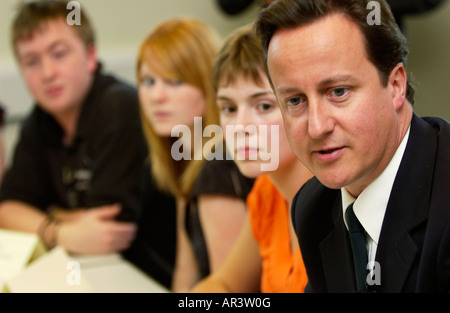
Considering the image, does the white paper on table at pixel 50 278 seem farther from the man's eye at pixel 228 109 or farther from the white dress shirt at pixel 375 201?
the white dress shirt at pixel 375 201

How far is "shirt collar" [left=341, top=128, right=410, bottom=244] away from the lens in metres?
0.73

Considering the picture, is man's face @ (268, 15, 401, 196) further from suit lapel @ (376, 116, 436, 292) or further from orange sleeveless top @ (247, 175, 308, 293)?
orange sleeveless top @ (247, 175, 308, 293)

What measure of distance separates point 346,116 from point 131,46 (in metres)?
Answer: 2.14

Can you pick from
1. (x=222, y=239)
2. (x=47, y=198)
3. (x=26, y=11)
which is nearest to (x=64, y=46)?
(x=26, y=11)

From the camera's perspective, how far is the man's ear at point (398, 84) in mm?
715

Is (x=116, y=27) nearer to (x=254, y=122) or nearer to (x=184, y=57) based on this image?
(x=184, y=57)

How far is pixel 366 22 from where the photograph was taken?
695 mm

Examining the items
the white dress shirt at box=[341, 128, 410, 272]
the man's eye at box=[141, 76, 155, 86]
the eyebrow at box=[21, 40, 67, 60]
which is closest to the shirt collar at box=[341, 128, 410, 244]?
the white dress shirt at box=[341, 128, 410, 272]

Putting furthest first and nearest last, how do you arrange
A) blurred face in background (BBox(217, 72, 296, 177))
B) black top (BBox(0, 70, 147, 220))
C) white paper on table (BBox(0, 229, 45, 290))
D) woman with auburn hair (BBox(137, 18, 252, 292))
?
black top (BBox(0, 70, 147, 220)) < woman with auburn hair (BBox(137, 18, 252, 292)) < white paper on table (BBox(0, 229, 45, 290)) < blurred face in background (BBox(217, 72, 296, 177))

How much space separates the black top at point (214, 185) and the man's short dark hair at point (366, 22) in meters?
0.62

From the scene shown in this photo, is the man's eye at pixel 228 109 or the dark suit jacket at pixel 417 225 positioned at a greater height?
the man's eye at pixel 228 109

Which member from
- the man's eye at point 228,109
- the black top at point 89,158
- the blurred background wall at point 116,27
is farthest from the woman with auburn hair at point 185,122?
the blurred background wall at point 116,27

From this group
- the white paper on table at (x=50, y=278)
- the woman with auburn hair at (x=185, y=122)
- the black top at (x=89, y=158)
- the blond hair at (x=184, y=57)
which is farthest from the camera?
the black top at (x=89, y=158)

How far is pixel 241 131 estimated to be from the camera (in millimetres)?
1034
